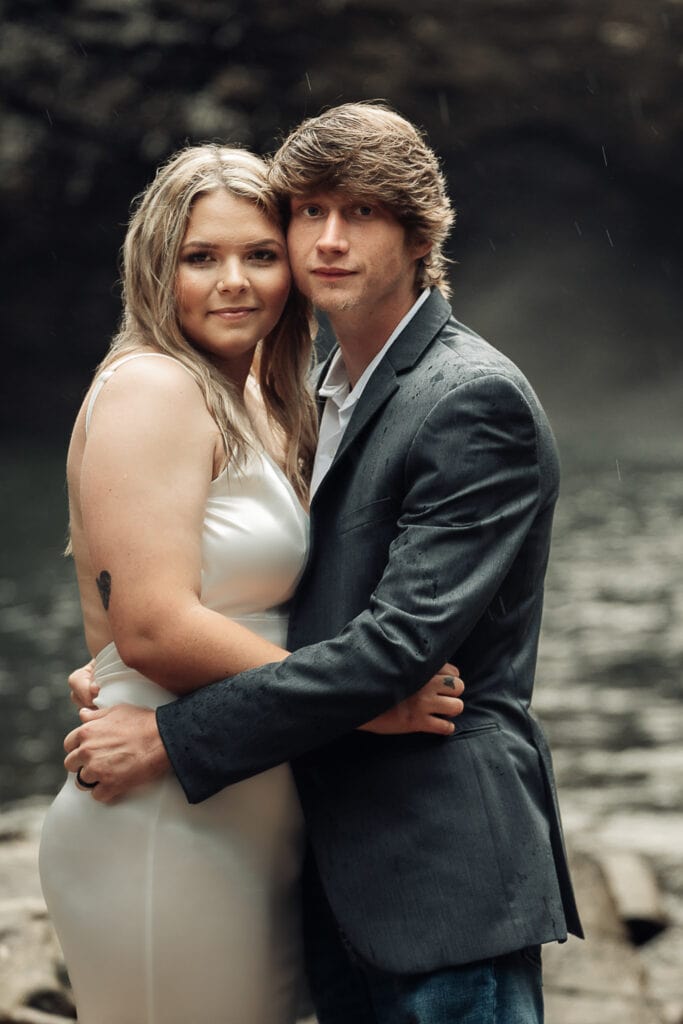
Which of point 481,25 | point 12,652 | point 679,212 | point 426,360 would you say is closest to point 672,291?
point 679,212

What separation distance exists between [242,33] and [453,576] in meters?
16.8

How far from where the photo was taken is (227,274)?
2096 mm

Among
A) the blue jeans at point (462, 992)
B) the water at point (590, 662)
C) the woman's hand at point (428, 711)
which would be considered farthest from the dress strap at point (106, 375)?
the water at point (590, 662)

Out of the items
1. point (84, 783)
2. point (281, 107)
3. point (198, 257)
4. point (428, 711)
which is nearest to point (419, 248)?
point (198, 257)

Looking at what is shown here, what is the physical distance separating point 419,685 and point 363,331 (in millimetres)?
645

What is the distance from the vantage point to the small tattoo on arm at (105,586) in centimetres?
191

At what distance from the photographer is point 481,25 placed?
1847cm

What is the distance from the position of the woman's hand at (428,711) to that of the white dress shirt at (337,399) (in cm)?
41

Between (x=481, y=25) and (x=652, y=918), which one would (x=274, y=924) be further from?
(x=481, y=25)

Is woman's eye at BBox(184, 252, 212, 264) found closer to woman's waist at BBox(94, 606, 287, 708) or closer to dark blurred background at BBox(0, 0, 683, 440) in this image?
woman's waist at BBox(94, 606, 287, 708)

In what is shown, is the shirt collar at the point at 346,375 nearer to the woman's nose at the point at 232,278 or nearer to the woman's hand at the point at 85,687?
the woman's nose at the point at 232,278

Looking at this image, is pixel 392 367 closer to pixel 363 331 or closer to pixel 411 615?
pixel 363 331

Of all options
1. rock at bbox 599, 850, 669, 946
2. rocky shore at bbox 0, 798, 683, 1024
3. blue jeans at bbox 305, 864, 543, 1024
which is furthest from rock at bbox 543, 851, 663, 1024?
blue jeans at bbox 305, 864, 543, 1024

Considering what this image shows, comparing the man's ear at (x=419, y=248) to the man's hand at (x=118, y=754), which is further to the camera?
the man's ear at (x=419, y=248)
